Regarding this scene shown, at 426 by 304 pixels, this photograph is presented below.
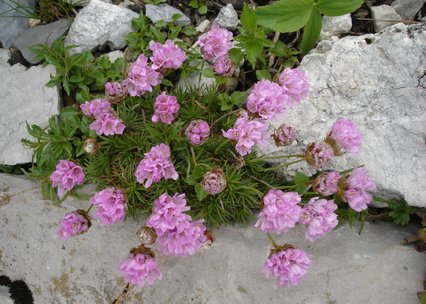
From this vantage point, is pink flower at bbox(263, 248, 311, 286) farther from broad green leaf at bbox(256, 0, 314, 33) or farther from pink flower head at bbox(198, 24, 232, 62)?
broad green leaf at bbox(256, 0, 314, 33)

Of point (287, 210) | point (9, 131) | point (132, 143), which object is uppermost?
point (287, 210)

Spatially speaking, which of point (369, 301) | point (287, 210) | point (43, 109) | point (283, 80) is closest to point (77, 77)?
point (43, 109)

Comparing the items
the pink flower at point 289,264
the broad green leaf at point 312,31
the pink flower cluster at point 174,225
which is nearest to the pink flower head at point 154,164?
the pink flower cluster at point 174,225

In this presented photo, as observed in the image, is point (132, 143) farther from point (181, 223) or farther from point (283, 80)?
point (283, 80)

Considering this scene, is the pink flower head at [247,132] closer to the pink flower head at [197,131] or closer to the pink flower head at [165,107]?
the pink flower head at [197,131]

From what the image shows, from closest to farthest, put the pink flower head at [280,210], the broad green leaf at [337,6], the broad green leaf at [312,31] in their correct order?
1. the pink flower head at [280,210]
2. the broad green leaf at [337,6]
3. the broad green leaf at [312,31]

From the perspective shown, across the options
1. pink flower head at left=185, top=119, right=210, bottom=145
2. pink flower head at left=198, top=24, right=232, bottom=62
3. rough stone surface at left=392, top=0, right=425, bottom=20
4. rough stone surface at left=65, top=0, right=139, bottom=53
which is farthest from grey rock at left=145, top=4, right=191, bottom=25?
rough stone surface at left=392, top=0, right=425, bottom=20
